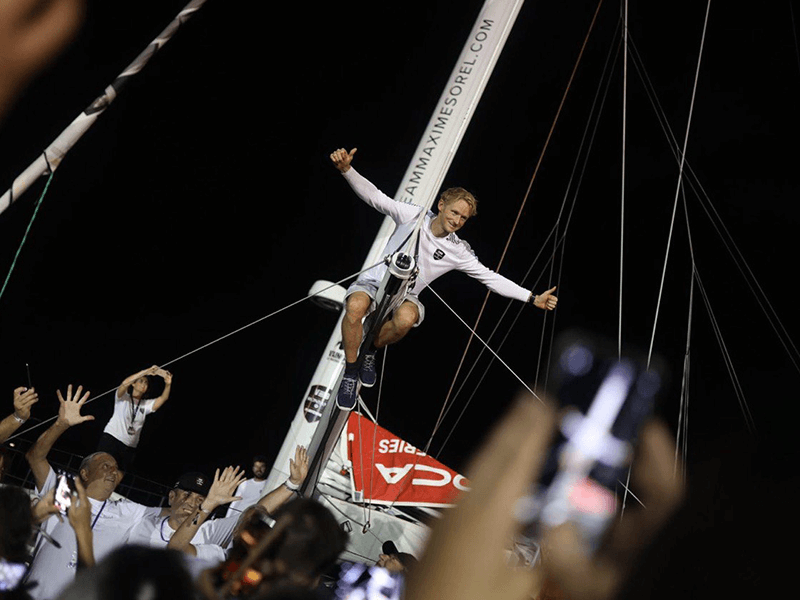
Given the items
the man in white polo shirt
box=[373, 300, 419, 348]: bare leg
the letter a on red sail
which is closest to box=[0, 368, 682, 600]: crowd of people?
the man in white polo shirt

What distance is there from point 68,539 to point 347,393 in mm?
2377

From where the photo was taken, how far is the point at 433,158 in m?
8.10

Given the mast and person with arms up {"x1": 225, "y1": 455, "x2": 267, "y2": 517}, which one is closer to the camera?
the mast

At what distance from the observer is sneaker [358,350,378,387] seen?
632cm

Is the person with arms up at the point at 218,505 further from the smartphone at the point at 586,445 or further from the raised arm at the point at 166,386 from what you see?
the smartphone at the point at 586,445

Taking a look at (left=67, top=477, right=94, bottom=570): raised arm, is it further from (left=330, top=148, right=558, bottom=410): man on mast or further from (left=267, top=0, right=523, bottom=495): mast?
(left=267, top=0, right=523, bottom=495): mast

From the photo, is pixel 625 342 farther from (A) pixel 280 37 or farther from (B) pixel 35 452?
(B) pixel 35 452

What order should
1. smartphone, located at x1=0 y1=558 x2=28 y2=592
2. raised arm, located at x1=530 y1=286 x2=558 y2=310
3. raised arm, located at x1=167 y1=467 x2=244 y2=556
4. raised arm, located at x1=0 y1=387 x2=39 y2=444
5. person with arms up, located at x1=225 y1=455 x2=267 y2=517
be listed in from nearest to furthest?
smartphone, located at x1=0 y1=558 x2=28 y2=592 < raised arm, located at x1=167 y1=467 x2=244 y2=556 < raised arm, located at x1=0 y1=387 x2=39 y2=444 < raised arm, located at x1=530 y1=286 x2=558 y2=310 < person with arms up, located at x1=225 y1=455 x2=267 y2=517

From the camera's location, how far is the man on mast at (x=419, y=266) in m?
6.04

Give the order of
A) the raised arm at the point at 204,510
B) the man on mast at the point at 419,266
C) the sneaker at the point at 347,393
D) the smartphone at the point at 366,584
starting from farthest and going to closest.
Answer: the sneaker at the point at 347,393, the man on mast at the point at 419,266, the raised arm at the point at 204,510, the smartphone at the point at 366,584

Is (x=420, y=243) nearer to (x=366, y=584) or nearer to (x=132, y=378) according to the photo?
(x=132, y=378)

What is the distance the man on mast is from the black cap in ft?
4.28

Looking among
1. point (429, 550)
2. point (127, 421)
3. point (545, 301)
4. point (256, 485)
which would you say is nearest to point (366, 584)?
point (429, 550)

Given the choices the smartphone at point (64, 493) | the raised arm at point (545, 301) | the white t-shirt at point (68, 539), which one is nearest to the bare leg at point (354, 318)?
the raised arm at point (545, 301)
